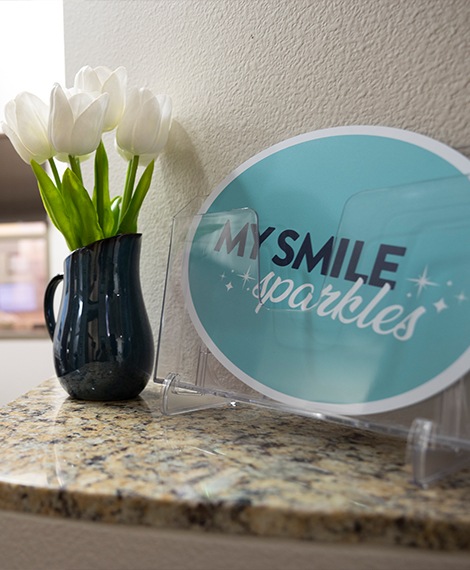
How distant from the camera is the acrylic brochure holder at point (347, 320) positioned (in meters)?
0.48

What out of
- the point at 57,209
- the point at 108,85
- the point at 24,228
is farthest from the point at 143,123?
the point at 24,228

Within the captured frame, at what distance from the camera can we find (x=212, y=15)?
2.58 feet

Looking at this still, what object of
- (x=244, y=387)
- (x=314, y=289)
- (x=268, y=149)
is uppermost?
(x=268, y=149)

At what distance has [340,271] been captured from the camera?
1.87ft

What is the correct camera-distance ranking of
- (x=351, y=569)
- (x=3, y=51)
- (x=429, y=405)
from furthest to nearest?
1. (x=3, y=51)
2. (x=429, y=405)
3. (x=351, y=569)

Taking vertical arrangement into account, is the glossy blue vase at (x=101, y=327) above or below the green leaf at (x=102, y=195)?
below

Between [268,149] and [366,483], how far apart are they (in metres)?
0.45

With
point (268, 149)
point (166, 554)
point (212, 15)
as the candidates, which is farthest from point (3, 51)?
point (166, 554)

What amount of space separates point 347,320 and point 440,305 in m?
0.10

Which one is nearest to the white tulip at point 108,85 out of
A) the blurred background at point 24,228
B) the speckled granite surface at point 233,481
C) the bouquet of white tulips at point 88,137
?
the bouquet of white tulips at point 88,137

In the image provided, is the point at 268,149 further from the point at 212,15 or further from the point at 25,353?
the point at 25,353

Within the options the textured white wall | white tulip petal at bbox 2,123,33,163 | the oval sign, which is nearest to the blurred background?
the textured white wall

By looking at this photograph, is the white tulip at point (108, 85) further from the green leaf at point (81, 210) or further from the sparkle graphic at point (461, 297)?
the sparkle graphic at point (461, 297)

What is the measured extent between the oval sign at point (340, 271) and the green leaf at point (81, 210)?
15cm
